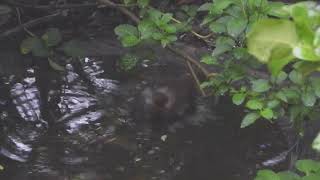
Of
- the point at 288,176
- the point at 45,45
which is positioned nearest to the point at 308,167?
the point at 288,176

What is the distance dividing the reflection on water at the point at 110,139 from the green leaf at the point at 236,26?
165 centimetres

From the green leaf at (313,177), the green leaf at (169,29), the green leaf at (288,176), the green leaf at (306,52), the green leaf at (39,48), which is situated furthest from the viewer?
the green leaf at (39,48)

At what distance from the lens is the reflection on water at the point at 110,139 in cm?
315

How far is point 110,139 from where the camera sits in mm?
3363

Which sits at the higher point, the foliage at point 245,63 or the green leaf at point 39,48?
the foliage at point 245,63

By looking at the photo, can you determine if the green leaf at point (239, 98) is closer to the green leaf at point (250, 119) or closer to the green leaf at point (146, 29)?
the green leaf at point (250, 119)

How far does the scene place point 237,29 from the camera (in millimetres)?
1604

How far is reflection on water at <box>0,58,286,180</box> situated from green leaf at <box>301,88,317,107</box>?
1.56 meters

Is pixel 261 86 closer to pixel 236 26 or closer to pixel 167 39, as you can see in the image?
pixel 236 26

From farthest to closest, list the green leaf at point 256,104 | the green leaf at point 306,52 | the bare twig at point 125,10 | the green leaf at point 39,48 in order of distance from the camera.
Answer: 1. the green leaf at point 39,48
2. the bare twig at point 125,10
3. the green leaf at point 256,104
4. the green leaf at point 306,52

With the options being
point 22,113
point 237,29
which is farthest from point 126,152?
point 237,29

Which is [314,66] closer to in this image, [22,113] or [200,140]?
[200,140]

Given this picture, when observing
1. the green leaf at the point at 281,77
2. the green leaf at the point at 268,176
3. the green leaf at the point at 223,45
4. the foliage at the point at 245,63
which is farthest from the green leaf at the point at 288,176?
the green leaf at the point at 223,45

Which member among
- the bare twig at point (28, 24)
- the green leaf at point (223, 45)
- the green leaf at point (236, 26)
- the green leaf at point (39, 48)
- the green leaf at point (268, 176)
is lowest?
the bare twig at point (28, 24)
